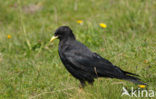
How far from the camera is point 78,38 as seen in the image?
677cm

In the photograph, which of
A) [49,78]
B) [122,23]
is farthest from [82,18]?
[49,78]

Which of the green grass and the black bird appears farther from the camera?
the green grass

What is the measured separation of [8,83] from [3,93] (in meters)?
0.37

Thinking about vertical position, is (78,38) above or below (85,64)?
below

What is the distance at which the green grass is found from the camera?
459cm

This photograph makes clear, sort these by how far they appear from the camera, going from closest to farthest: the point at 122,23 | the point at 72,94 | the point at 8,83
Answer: the point at 72,94, the point at 8,83, the point at 122,23

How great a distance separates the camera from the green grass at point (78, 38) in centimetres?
459

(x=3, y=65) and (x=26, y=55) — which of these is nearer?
(x=3, y=65)

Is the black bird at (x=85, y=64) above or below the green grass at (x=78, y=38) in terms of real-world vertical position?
above

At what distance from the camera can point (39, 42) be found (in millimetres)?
6844

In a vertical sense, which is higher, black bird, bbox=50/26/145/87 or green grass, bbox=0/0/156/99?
black bird, bbox=50/26/145/87

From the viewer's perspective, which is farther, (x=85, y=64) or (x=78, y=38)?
(x=78, y=38)

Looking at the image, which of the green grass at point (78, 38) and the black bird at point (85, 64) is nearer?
the black bird at point (85, 64)

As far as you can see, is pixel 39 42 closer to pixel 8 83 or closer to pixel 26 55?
pixel 26 55
